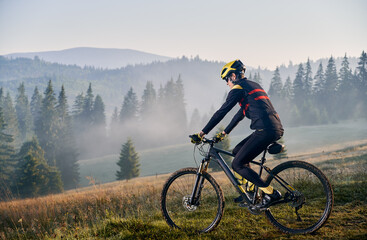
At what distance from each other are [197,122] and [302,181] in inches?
3769

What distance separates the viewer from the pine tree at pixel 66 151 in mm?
53562

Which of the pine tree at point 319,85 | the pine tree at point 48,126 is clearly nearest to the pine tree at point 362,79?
the pine tree at point 319,85

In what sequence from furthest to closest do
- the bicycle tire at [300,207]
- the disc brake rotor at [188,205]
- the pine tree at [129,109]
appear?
the pine tree at [129,109], the disc brake rotor at [188,205], the bicycle tire at [300,207]

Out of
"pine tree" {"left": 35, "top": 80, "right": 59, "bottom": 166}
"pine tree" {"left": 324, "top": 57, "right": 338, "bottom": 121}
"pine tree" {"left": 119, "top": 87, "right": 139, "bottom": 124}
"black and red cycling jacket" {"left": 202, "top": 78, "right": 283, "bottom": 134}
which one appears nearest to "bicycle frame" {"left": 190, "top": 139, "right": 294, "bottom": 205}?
"black and red cycling jacket" {"left": 202, "top": 78, "right": 283, "bottom": 134}

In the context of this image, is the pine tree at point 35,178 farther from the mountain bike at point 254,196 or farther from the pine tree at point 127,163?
the mountain bike at point 254,196

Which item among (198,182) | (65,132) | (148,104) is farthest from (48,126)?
(198,182)

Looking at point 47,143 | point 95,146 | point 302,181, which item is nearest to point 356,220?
point 302,181

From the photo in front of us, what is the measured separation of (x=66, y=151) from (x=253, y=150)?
59.7m

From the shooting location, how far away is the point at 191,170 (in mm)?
5051

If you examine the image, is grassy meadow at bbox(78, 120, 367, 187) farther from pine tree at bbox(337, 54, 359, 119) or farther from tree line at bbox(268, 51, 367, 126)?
pine tree at bbox(337, 54, 359, 119)

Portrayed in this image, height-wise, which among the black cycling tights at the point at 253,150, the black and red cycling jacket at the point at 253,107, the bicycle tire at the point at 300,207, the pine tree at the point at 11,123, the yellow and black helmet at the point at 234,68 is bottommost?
the pine tree at the point at 11,123

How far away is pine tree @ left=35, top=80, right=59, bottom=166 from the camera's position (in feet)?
195

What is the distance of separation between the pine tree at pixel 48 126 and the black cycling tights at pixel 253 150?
62420 millimetres

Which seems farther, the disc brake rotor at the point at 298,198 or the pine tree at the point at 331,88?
the pine tree at the point at 331,88
